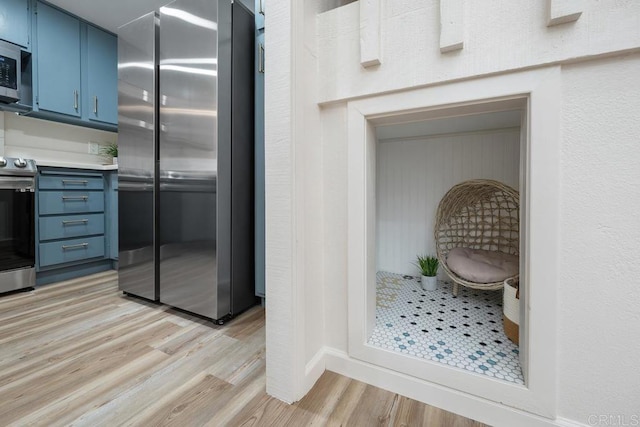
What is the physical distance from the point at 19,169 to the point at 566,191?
10.6ft

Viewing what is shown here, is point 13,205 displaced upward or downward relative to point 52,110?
downward

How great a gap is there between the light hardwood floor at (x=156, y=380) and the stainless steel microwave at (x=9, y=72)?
1.65m

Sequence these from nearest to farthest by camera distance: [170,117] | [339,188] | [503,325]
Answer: [339,188] → [503,325] → [170,117]

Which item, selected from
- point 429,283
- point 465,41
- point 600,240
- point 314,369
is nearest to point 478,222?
point 429,283

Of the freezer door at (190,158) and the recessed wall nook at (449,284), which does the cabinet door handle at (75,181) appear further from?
the recessed wall nook at (449,284)

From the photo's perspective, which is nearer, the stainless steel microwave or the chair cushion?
the chair cushion

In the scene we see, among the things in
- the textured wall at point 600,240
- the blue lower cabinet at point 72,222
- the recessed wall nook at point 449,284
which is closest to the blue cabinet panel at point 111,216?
the blue lower cabinet at point 72,222

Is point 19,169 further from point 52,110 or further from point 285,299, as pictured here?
point 285,299

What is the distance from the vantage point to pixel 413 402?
1021mm

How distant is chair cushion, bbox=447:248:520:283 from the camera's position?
160cm

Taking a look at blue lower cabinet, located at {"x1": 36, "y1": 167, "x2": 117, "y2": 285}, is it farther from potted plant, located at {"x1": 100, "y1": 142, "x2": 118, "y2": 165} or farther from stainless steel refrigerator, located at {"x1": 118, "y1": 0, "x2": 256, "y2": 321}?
stainless steel refrigerator, located at {"x1": 118, "y1": 0, "x2": 256, "y2": 321}

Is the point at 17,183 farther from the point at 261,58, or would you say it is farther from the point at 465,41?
the point at 465,41

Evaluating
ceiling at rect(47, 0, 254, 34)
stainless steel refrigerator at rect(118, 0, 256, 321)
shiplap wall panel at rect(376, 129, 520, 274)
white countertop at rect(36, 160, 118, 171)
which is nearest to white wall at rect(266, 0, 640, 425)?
stainless steel refrigerator at rect(118, 0, 256, 321)

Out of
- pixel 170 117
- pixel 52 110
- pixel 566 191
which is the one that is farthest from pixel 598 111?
pixel 52 110
